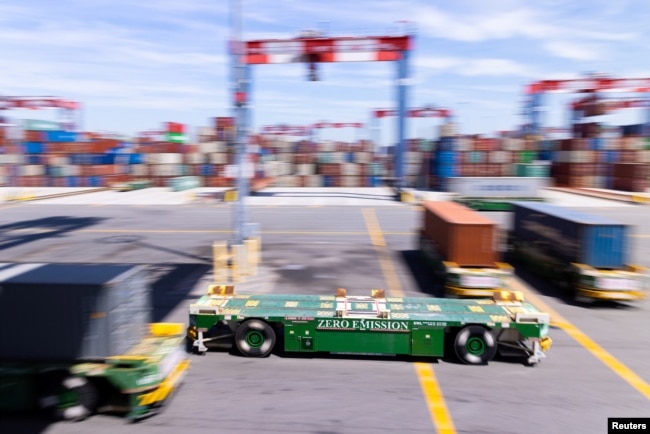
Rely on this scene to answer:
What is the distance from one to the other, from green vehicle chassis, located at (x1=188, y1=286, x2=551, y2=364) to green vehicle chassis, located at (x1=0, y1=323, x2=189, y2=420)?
252 centimetres

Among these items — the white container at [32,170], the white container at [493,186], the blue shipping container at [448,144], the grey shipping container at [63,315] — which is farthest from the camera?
the white container at [32,170]

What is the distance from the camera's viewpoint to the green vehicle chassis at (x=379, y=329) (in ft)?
31.9

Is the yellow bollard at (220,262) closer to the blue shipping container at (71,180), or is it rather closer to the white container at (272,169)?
the white container at (272,169)

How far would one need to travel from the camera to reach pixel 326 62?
3700 centimetres

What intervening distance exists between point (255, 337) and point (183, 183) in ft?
150

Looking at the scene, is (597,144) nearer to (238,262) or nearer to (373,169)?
(373,169)

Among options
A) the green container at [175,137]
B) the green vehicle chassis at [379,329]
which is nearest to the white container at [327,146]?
the green container at [175,137]

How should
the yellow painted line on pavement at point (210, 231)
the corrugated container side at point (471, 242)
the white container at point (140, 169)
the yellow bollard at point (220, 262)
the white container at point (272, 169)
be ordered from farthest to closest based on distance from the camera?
1. the white container at point (272, 169)
2. the white container at point (140, 169)
3. the yellow painted line on pavement at point (210, 231)
4. the yellow bollard at point (220, 262)
5. the corrugated container side at point (471, 242)

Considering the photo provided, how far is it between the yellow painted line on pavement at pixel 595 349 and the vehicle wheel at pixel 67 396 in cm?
995

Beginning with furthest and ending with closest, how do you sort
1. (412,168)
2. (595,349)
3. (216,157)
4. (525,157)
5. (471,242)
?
(412,168), (216,157), (525,157), (471,242), (595,349)

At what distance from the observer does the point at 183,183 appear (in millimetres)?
52875

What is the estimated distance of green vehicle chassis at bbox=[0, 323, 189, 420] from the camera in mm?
7344

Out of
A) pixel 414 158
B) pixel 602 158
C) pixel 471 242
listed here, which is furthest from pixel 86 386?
pixel 602 158

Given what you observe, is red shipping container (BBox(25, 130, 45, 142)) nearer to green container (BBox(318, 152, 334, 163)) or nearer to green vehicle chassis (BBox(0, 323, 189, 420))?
green container (BBox(318, 152, 334, 163))
